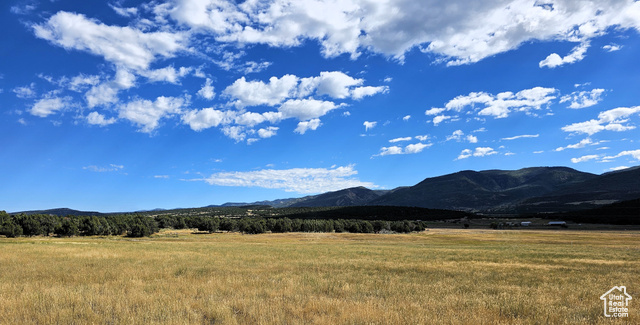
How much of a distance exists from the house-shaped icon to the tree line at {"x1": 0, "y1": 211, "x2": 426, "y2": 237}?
9334 centimetres

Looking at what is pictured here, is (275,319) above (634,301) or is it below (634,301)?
above

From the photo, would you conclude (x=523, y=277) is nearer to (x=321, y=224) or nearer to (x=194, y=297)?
(x=194, y=297)

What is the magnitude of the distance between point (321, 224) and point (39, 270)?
10589cm

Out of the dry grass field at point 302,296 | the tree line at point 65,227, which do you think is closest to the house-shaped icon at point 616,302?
the dry grass field at point 302,296

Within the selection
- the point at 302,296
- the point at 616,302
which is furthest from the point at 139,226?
the point at 616,302

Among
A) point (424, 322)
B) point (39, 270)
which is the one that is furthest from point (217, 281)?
point (39, 270)

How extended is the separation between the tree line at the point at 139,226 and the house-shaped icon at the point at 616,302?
Result: 93337 mm

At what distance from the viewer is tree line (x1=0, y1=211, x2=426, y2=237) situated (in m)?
83.3

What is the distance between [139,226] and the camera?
279 ft

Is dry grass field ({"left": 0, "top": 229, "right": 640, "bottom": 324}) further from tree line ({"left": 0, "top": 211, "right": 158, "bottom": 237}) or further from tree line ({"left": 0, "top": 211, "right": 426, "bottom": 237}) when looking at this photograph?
tree line ({"left": 0, "top": 211, "right": 426, "bottom": 237})

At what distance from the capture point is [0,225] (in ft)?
247

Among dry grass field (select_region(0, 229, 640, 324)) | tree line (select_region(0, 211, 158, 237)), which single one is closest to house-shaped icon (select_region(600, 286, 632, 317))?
dry grass field (select_region(0, 229, 640, 324))

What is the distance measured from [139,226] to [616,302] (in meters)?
94.8

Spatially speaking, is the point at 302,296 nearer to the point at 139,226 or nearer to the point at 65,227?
the point at 139,226
